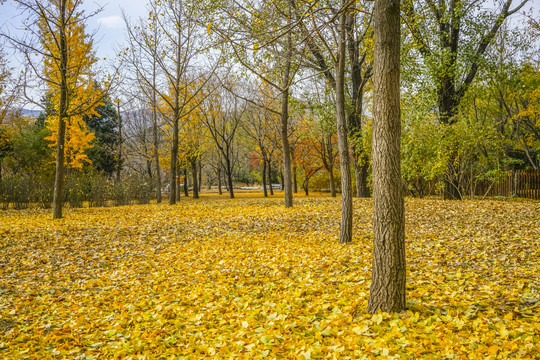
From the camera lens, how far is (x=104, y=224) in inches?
411

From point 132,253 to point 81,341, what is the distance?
12.9 ft

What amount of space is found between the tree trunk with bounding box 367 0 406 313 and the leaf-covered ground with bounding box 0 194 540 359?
1.27ft

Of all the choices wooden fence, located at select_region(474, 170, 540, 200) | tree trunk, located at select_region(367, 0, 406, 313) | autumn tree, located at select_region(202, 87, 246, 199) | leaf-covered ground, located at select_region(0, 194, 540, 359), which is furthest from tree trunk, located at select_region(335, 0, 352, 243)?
autumn tree, located at select_region(202, 87, 246, 199)

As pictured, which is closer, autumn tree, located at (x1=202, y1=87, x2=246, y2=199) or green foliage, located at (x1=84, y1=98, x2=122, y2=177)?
autumn tree, located at (x1=202, y1=87, x2=246, y2=199)

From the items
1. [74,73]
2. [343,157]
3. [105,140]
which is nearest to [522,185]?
[343,157]

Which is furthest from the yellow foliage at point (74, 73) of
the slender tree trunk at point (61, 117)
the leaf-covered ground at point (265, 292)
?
the leaf-covered ground at point (265, 292)

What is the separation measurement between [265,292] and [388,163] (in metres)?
2.74

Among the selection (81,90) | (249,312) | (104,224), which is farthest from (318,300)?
(81,90)

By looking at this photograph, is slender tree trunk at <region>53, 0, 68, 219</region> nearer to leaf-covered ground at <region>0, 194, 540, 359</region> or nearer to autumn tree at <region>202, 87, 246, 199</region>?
leaf-covered ground at <region>0, 194, 540, 359</region>

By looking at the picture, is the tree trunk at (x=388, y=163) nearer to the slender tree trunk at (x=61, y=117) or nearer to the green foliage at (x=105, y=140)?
the slender tree trunk at (x=61, y=117)

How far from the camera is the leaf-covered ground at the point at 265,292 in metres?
3.42

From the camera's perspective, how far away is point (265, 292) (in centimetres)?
517

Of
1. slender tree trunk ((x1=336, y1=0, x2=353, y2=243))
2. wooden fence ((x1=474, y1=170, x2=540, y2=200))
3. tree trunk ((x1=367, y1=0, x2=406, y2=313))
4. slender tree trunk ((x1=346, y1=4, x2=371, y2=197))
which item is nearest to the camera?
tree trunk ((x1=367, y1=0, x2=406, y2=313))

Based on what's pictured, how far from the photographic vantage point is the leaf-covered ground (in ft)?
11.2
